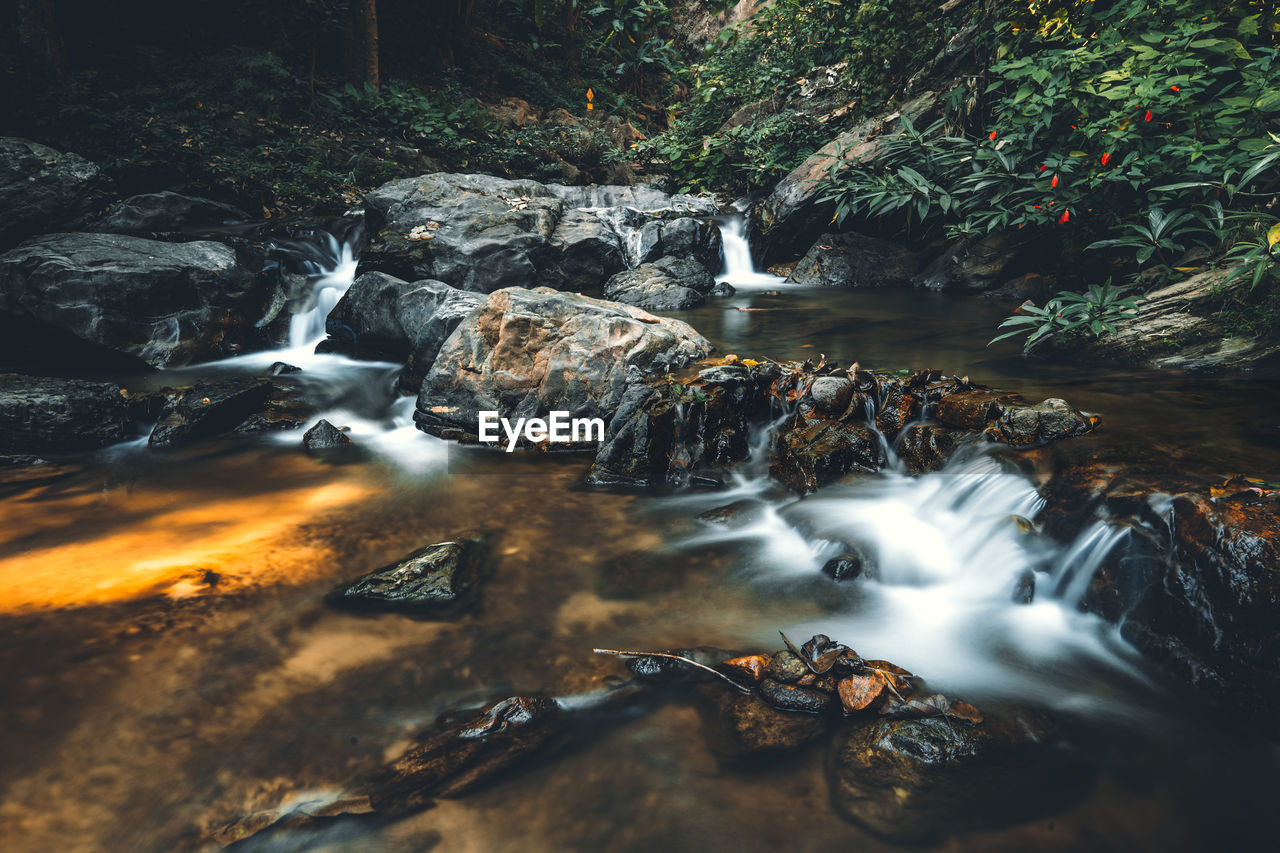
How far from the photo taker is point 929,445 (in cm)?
439

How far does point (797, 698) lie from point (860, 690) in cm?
27

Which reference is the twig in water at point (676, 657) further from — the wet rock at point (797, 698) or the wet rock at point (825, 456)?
the wet rock at point (825, 456)

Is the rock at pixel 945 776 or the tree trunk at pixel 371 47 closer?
the rock at pixel 945 776

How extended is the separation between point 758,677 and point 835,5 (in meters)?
14.2

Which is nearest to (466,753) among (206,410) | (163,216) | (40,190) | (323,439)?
(323,439)

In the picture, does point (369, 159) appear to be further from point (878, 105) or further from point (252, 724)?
point (252, 724)

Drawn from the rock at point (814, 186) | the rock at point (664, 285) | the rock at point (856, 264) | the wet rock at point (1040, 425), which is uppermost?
the rock at point (814, 186)

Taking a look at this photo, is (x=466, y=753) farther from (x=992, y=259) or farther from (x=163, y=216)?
(x=992, y=259)

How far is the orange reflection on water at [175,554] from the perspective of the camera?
11.1 feet

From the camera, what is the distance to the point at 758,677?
270 centimetres

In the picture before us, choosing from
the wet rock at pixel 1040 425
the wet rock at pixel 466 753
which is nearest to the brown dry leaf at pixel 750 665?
the wet rock at pixel 466 753

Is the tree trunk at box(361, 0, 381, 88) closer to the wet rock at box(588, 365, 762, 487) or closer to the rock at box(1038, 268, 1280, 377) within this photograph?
the wet rock at box(588, 365, 762, 487)

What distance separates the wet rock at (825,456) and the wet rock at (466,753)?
258cm

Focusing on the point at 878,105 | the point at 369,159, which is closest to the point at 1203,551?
the point at 878,105
